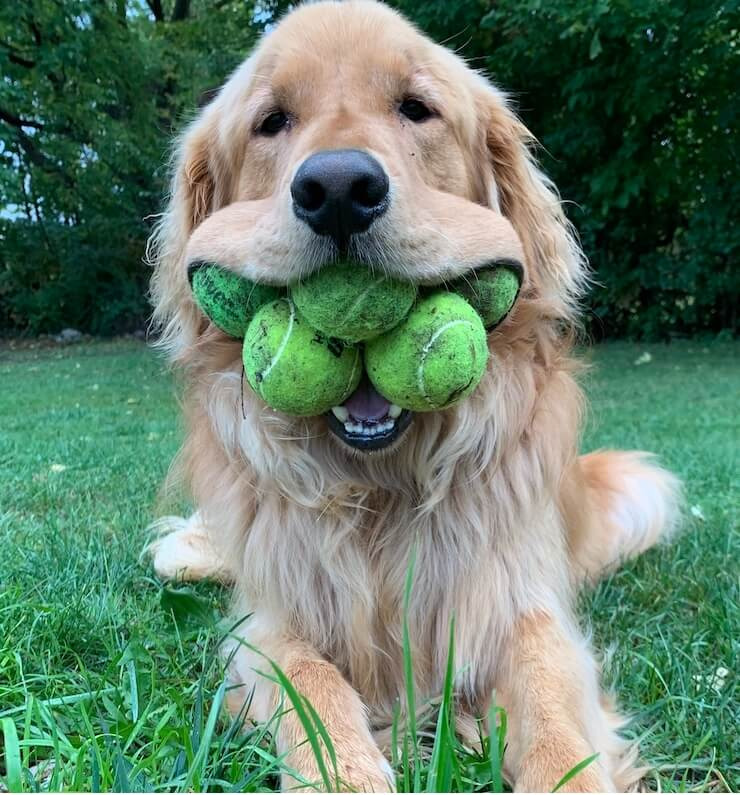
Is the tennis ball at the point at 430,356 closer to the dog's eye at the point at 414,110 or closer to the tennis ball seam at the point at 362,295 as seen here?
the tennis ball seam at the point at 362,295

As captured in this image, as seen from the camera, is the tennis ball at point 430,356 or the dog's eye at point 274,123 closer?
the tennis ball at point 430,356

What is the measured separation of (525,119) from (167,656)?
1248cm

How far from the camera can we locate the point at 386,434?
5.72 feet

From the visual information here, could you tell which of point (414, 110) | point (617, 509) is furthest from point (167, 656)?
point (617, 509)

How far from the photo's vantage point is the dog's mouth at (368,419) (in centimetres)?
174

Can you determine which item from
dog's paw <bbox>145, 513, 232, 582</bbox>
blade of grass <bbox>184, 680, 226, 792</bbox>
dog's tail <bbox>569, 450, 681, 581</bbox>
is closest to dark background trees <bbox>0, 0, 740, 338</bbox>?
dog's paw <bbox>145, 513, 232, 582</bbox>

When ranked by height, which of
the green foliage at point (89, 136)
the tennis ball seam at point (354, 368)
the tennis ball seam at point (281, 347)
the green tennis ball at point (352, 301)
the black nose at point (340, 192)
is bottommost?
the green foliage at point (89, 136)

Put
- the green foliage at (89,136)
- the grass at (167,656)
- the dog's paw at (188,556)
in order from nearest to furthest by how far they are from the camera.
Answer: the grass at (167,656) < the dog's paw at (188,556) < the green foliage at (89,136)

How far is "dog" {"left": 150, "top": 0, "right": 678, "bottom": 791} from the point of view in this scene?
158cm

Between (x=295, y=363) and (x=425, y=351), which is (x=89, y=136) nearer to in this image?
(x=295, y=363)

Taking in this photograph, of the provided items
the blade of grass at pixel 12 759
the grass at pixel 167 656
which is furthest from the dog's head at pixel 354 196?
the blade of grass at pixel 12 759

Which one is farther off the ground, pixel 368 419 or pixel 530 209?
pixel 530 209

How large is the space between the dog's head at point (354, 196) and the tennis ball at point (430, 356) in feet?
0.30

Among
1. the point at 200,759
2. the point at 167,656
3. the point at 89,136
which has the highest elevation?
the point at 200,759
